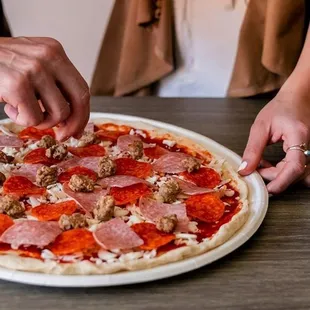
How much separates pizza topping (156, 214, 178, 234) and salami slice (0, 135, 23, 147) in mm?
386

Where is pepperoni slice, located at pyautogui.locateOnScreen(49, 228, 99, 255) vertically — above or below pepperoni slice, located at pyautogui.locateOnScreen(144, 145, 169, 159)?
above

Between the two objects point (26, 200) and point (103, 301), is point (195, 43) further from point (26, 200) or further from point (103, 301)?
point (103, 301)

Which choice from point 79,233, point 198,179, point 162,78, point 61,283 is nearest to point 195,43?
point 162,78

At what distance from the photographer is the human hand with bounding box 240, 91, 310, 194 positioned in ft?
3.61

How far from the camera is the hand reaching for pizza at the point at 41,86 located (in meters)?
0.94

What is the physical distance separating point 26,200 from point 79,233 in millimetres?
157

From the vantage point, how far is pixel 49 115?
1014 mm

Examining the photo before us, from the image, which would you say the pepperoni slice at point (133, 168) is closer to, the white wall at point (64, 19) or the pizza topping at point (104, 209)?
the pizza topping at point (104, 209)

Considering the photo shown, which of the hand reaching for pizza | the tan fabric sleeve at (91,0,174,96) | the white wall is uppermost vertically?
the hand reaching for pizza

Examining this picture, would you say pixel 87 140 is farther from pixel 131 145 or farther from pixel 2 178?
A: pixel 2 178

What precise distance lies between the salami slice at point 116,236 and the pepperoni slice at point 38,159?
0.26 meters

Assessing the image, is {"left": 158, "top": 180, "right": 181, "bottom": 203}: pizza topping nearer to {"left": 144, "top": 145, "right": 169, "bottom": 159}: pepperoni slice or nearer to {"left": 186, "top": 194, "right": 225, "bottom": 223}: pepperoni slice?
{"left": 186, "top": 194, "right": 225, "bottom": 223}: pepperoni slice

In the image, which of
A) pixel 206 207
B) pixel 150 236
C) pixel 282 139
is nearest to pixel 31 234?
pixel 150 236

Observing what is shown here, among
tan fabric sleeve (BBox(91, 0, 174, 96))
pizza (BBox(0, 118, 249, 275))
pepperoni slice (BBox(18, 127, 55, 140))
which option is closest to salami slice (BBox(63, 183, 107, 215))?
pizza (BBox(0, 118, 249, 275))
